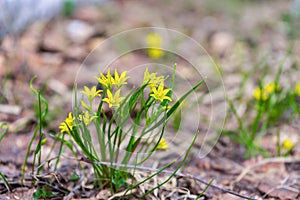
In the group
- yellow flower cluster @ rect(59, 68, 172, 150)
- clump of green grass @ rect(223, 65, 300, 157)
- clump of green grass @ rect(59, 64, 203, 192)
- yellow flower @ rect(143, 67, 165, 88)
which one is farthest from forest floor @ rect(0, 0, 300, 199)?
yellow flower @ rect(143, 67, 165, 88)

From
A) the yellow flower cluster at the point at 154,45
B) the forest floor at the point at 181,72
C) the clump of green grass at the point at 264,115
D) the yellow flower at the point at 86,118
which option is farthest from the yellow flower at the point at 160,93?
the yellow flower cluster at the point at 154,45

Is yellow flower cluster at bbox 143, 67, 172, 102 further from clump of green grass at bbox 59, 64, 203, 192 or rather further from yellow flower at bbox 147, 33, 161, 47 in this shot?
yellow flower at bbox 147, 33, 161, 47

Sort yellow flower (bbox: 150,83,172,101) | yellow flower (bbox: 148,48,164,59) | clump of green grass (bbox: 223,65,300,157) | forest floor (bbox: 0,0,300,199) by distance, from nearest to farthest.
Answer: yellow flower (bbox: 150,83,172,101) → forest floor (bbox: 0,0,300,199) → clump of green grass (bbox: 223,65,300,157) → yellow flower (bbox: 148,48,164,59)

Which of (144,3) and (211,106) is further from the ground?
(144,3)

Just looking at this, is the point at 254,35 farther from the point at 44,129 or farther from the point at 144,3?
the point at 44,129

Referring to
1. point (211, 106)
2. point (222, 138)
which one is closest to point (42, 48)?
point (211, 106)

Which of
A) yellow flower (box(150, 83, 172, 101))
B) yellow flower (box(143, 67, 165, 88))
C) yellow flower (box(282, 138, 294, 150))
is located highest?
yellow flower (box(143, 67, 165, 88))

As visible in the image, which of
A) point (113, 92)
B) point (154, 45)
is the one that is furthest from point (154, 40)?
point (113, 92)
